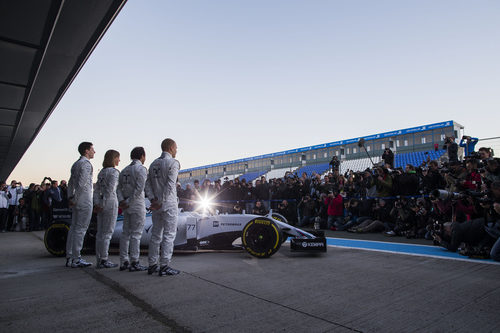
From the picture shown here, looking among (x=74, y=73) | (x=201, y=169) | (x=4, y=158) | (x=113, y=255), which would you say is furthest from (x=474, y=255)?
(x=201, y=169)

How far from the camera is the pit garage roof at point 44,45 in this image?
5.58 meters

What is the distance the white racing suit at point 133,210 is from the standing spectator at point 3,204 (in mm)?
11199

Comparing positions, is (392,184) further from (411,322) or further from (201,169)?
(201,169)

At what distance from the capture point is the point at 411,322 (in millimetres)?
2412

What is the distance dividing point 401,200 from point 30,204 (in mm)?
14791

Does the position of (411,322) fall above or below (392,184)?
below

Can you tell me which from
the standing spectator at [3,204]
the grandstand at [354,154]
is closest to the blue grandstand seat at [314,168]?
the grandstand at [354,154]

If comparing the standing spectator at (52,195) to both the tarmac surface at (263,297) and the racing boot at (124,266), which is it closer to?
the tarmac surface at (263,297)

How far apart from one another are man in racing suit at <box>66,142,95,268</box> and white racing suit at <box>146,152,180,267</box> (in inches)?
52.9

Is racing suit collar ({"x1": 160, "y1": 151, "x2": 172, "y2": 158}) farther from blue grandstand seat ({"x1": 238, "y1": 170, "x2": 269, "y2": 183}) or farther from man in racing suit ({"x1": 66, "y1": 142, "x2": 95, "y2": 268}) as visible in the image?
blue grandstand seat ({"x1": 238, "y1": 170, "x2": 269, "y2": 183})

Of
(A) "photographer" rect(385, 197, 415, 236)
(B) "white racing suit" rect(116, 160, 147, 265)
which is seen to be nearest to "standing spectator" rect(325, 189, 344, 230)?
(A) "photographer" rect(385, 197, 415, 236)

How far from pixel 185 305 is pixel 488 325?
8.26 feet

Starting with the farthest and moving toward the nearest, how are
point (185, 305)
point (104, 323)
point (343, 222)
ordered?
1. point (343, 222)
2. point (185, 305)
3. point (104, 323)

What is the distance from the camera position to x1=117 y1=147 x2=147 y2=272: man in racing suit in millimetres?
4594
